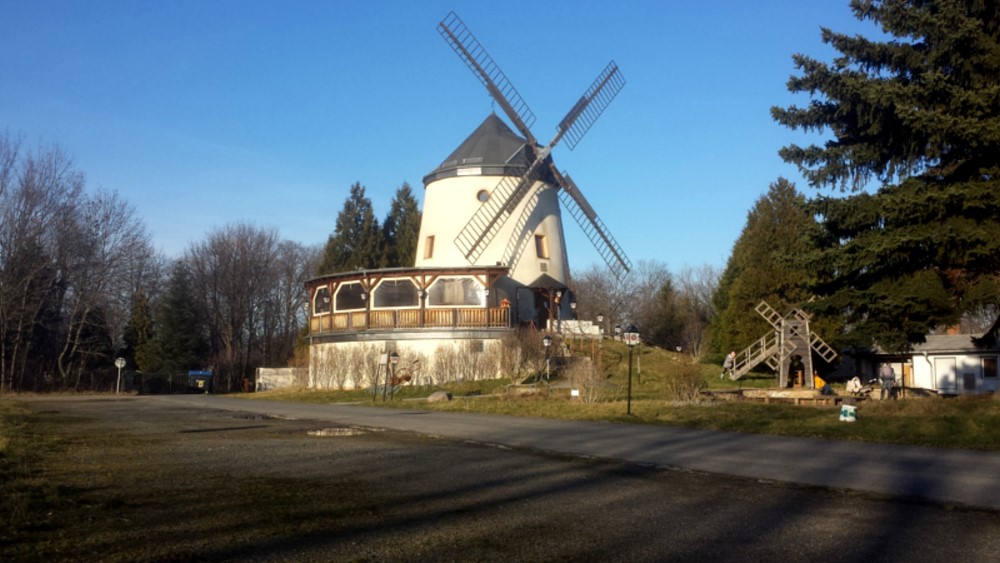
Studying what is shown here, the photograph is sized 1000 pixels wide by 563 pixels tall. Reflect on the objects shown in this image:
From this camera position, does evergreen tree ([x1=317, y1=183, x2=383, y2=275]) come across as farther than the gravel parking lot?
Yes

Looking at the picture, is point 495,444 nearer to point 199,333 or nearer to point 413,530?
point 413,530

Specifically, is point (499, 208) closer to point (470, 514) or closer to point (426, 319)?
point (426, 319)

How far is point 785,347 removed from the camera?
34375 mm

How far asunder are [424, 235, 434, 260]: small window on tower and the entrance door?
26.8 metres

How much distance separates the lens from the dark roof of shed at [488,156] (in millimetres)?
48719

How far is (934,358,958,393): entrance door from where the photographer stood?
40094 mm

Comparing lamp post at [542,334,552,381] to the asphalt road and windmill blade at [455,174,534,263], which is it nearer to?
windmill blade at [455,174,534,263]

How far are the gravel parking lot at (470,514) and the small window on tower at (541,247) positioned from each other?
36.0m

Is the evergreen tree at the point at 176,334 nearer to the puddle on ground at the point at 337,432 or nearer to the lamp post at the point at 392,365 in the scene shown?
the lamp post at the point at 392,365

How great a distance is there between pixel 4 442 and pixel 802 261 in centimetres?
1762

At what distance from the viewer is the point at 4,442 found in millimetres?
14508

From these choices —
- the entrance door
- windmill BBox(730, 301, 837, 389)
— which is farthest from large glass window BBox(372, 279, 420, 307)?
the entrance door

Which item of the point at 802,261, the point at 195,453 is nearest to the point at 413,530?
the point at 195,453

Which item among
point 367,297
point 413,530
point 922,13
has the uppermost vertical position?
point 922,13
